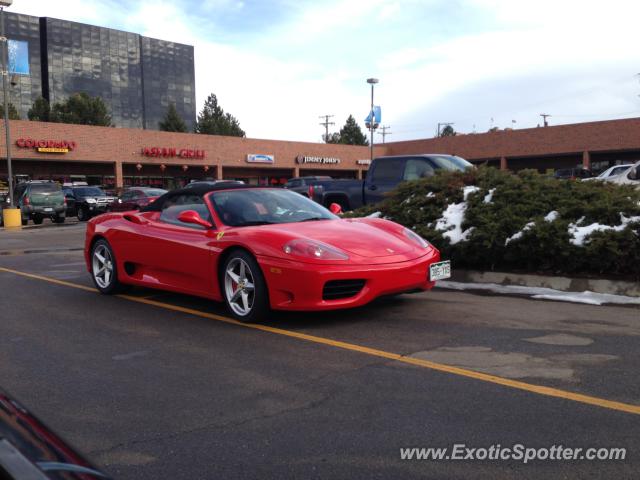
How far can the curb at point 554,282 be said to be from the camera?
7.02m

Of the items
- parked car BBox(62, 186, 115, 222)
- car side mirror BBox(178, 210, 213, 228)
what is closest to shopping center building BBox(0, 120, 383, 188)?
parked car BBox(62, 186, 115, 222)

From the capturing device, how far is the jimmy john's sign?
55094mm

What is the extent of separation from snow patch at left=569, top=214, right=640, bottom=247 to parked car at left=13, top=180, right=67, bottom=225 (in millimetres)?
24512

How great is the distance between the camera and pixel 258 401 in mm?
3859

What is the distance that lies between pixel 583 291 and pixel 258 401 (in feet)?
16.3

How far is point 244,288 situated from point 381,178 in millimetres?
8014

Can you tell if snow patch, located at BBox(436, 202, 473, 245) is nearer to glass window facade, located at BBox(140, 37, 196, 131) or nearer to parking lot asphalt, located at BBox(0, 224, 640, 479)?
parking lot asphalt, located at BBox(0, 224, 640, 479)

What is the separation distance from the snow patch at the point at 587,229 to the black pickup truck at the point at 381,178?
5.25 metres

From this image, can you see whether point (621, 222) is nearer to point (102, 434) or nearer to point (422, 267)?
point (422, 267)

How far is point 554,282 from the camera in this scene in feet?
24.6

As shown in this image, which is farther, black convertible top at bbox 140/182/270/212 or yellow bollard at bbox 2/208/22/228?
yellow bollard at bbox 2/208/22/228

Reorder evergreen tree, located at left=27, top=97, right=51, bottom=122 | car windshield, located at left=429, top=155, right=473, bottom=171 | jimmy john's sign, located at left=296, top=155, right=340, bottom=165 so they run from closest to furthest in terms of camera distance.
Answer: car windshield, located at left=429, top=155, right=473, bottom=171 < jimmy john's sign, located at left=296, top=155, right=340, bottom=165 < evergreen tree, located at left=27, top=97, right=51, bottom=122

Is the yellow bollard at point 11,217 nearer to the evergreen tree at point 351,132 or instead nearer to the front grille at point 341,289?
the front grille at point 341,289

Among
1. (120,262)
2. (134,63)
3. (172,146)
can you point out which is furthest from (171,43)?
(120,262)
